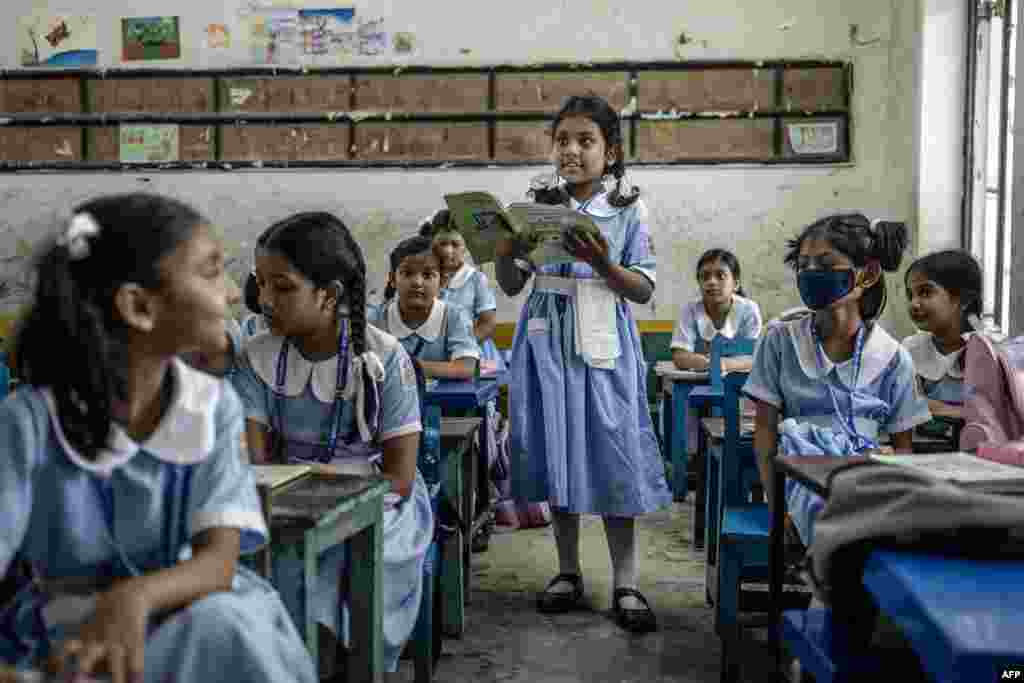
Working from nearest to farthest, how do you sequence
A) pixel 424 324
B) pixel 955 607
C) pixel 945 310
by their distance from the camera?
pixel 955 607 → pixel 945 310 → pixel 424 324

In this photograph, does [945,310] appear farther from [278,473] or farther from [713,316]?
[278,473]

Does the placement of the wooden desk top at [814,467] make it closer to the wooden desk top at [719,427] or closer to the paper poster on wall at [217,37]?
the wooden desk top at [719,427]

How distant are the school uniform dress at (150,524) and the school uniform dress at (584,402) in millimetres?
1804

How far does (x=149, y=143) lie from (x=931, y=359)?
4.53 m

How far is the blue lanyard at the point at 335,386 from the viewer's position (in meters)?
2.25

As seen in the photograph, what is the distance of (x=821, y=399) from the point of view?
2.60 metres

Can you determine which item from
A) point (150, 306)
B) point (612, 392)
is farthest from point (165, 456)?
point (612, 392)

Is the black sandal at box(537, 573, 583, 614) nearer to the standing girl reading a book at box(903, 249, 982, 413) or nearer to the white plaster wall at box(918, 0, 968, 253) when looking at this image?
the standing girl reading a book at box(903, 249, 982, 413)

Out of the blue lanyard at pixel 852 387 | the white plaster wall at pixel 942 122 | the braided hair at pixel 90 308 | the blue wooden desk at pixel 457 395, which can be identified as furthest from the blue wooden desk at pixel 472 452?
the white plaster wall at pixel 942 122

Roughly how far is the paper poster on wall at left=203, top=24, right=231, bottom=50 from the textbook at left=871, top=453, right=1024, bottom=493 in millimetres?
5400

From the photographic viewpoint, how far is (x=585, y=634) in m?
3.07


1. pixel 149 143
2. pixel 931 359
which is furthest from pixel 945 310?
pixel 149 143

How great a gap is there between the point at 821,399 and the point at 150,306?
1.70 metres

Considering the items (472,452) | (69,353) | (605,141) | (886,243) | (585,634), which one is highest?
(605,141)
